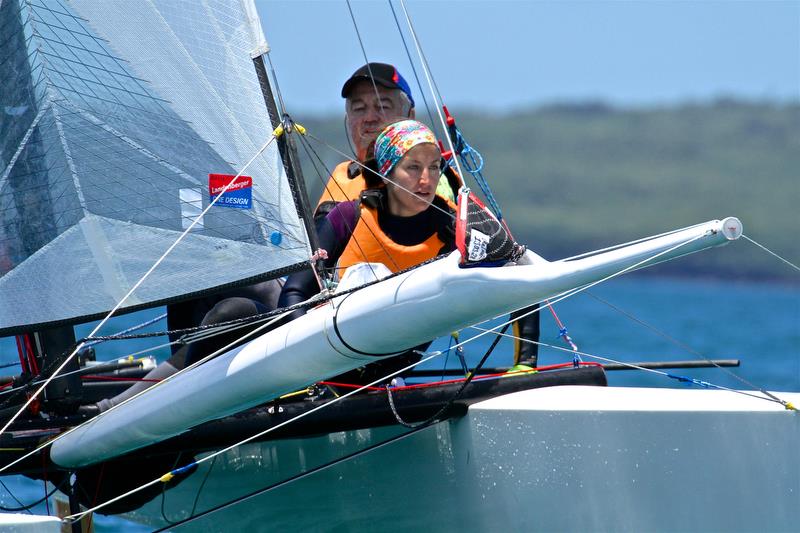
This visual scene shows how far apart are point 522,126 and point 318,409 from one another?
8738 cm

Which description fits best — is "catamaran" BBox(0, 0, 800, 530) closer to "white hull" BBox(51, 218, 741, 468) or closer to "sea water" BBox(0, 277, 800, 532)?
"white hull" BBox(51, 218, 741, 468)

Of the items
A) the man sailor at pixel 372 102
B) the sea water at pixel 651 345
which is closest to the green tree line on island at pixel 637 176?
the sea water at pixel 651 345

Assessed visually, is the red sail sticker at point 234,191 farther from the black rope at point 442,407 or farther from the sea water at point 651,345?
the sea water at point 651,345

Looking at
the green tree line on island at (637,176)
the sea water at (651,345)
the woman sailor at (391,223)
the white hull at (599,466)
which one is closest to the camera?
the white hull at (599,466)

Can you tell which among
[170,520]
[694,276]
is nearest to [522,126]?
[694,276]

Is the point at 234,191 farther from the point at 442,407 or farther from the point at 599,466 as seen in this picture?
the point at 599,466

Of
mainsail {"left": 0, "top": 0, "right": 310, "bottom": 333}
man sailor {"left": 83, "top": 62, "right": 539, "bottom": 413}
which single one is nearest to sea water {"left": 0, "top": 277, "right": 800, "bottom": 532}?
man sailor {"left": 83, "top": 62, "right": 539, "bottom": 413}

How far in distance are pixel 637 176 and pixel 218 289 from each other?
269 feet

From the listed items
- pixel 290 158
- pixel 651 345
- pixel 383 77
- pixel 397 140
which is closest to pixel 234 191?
pixel 290 158

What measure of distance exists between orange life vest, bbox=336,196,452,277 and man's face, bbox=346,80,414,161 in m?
0.81

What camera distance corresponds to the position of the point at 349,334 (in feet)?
9.87

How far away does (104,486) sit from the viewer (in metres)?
3.79

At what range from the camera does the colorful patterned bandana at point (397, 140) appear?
371 centimetres

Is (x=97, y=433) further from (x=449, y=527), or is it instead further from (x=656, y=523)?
(x=656, y=523)
